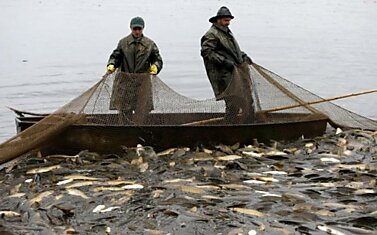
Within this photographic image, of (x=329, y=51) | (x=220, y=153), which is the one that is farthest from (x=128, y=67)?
(x=329, y=51)

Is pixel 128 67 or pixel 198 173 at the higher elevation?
pixel 128 67

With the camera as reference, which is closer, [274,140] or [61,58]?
[274,140]

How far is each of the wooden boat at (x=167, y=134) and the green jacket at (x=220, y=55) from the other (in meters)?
0.78

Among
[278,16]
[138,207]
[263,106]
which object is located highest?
[278,16]

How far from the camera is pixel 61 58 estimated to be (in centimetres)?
3008

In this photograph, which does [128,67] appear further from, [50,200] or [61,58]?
[61,58]

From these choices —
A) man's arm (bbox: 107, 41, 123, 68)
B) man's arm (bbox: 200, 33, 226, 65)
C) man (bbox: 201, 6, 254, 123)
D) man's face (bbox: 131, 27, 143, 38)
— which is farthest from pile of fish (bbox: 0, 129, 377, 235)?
man's face (bbox: 131, 27, 143, 38)

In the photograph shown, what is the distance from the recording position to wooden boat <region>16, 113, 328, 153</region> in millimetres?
11336

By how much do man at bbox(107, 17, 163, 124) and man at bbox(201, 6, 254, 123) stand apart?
1.11 m

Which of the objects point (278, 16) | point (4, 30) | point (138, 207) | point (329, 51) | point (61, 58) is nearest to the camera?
point (138, 207)

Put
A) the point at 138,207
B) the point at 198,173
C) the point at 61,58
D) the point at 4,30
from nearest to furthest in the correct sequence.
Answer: the point at 138,207
the point at 198,173
the point at 61,58
the point at 4,30

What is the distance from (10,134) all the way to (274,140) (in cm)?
769

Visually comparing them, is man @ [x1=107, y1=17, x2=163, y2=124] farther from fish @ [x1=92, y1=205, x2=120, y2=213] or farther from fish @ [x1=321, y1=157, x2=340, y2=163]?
fish @ [x1=321, y1=157, x2=340, y2=163]

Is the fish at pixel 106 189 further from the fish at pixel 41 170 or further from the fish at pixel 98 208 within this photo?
the fish at pixel 41 170
